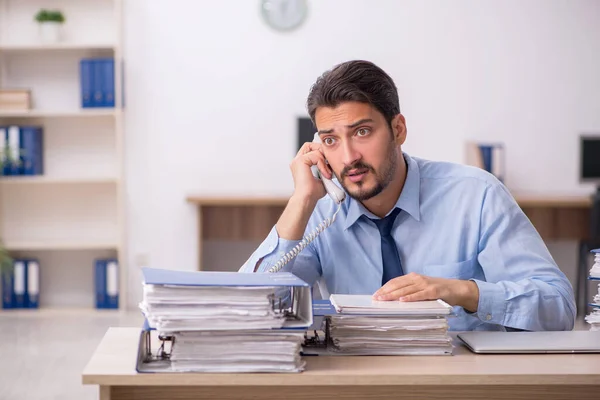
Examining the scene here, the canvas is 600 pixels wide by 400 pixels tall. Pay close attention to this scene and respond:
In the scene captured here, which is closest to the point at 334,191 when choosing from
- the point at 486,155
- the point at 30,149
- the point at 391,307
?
the point at 391,307

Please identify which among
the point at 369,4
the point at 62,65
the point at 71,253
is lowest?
the point at 71,253

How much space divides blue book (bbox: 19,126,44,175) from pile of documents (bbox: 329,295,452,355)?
4.35 metres

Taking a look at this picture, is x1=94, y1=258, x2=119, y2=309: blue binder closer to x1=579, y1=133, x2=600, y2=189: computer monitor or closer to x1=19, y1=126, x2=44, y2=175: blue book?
x1=19, y1=126, x2=44, y2=175: blue book

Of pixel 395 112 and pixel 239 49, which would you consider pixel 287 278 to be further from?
pixel 239 49

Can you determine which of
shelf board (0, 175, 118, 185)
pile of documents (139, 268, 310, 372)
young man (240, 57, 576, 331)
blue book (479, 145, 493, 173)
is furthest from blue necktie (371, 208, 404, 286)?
shelf board (0, 175, 118, 185)

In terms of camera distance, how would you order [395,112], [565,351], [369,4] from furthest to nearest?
[369,4]
[395,112]
[565,351]

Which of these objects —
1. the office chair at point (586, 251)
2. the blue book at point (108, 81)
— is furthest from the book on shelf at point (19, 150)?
the office chair at point (586, 251)

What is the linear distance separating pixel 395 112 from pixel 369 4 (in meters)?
3.77

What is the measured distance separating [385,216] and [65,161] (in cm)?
404

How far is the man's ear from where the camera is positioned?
1.88 m

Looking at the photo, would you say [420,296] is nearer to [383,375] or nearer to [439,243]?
[383,375]

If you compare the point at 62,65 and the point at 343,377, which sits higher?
the point at 62,65

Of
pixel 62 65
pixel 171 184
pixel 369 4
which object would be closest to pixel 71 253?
pixel 171 184

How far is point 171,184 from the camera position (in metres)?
5.52
